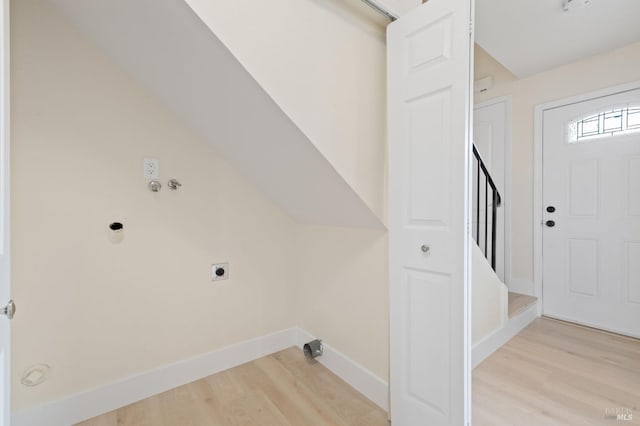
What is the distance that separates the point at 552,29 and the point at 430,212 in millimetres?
2167

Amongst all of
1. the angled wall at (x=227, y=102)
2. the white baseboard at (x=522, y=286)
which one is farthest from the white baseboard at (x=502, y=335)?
the angled wall at (x=227, y=102)

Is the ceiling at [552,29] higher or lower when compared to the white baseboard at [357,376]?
higher

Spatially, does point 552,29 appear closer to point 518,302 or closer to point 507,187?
point 507,187

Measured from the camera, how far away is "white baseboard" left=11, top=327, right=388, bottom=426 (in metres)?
1.47

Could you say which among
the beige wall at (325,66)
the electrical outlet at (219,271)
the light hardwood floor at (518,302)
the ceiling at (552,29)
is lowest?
the light hardwood floor at (518,302)

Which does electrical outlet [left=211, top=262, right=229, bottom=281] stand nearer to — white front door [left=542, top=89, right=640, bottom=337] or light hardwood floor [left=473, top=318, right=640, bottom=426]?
light hardwood floor [left=473, top=318, right=640, bottom=426]

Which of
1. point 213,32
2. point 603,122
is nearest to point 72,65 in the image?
point 213,32

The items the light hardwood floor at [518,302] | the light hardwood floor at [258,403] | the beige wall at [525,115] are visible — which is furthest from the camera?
the beige wall at [525,115]

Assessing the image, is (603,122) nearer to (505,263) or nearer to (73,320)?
(505,263)

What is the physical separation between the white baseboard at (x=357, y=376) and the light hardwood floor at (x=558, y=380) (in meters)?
0.49

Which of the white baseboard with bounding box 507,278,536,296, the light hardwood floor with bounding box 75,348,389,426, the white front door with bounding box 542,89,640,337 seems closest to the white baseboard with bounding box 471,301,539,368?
the white baseboard with bounding box 507,278,536,296

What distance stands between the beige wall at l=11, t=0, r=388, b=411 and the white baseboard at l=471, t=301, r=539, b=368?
0.90m

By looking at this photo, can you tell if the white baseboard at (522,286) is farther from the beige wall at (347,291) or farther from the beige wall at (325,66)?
the beige wall at (325,66)

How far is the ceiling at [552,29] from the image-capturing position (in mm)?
2047
